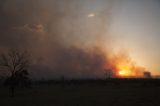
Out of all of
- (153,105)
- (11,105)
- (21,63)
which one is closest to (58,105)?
(11,105)

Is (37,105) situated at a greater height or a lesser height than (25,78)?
lesser

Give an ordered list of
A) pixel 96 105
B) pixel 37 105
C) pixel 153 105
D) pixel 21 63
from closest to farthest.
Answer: pixel 153 105 < pixel 96 105 < pixel 37 105 < pixel 21 63

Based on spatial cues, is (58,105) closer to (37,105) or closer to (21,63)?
(37,105)

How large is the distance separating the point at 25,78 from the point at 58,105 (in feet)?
120

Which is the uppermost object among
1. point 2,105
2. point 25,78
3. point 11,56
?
point 11,56

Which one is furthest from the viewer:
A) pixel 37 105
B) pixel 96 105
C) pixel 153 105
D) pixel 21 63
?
pixel 21 63

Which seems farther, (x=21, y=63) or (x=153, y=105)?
(x=21, y=63)

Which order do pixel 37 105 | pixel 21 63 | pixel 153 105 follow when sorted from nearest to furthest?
pixel 153 105 < pixel 37 105 < pixel 21 63

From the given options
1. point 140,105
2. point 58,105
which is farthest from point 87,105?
point 140,105

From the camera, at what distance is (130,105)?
3662 cm

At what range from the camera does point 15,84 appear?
73.1 meters

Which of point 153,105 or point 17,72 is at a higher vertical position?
point 17,72

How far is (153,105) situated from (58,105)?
48.7 feet

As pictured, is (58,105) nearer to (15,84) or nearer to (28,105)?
(28,105)
